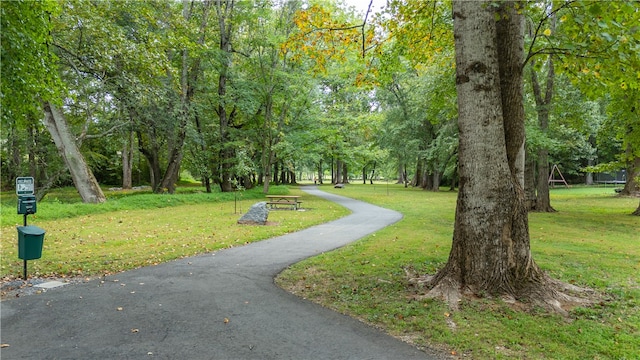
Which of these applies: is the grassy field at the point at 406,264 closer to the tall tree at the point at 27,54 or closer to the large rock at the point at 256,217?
the large rock at the point at 256,217

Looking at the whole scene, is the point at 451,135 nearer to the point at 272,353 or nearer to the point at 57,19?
the point at 57,19

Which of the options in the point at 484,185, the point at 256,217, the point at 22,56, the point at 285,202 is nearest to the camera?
the point at 484,185

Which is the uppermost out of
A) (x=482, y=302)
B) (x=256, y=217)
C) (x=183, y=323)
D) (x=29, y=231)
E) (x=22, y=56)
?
(x=22, y=56)

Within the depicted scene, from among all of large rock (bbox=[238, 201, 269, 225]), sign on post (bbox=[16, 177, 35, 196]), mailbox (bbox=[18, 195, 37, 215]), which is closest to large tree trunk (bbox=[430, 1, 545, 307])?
mailbox (bbox=[18, 195, 37, 215])

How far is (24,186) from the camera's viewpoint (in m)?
5.64

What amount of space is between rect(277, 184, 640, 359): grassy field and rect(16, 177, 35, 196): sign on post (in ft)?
14.0

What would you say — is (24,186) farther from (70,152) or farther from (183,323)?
(70,152)

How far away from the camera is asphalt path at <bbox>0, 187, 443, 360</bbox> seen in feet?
11.2

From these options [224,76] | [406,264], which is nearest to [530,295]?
[406,264]

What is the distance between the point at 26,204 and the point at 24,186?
32cm

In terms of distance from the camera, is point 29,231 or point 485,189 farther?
point 29,231

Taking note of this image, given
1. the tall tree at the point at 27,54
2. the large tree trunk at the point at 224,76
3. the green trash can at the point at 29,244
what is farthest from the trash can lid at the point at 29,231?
the large tree trunk at the point at 224,76

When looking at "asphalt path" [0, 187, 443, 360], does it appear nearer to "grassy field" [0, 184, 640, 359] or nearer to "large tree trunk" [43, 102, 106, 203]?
"grassy field" [0, 184, 640, 359]

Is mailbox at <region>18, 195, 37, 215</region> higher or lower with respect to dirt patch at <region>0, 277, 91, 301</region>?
higher
